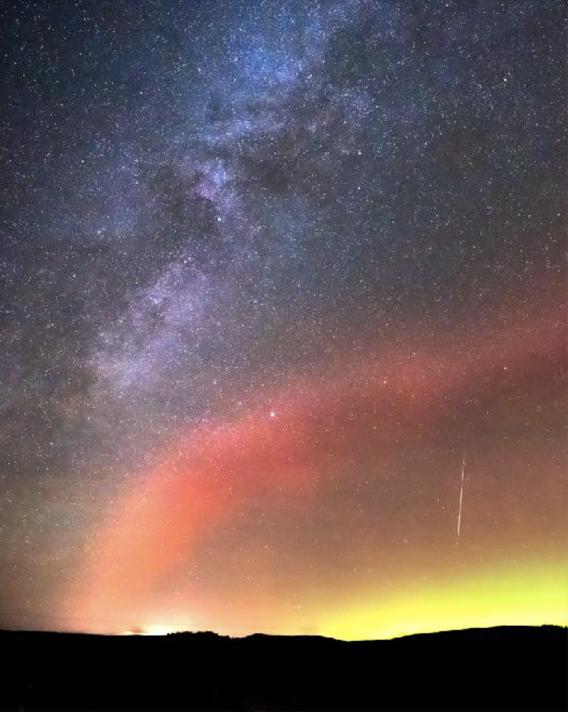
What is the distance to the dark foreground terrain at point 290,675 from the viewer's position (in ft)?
44.0

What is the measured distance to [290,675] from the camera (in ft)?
49.9

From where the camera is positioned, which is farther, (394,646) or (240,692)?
(394,646)

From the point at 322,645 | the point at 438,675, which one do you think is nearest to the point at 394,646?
the point at 322,645

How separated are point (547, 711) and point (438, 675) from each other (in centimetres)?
294

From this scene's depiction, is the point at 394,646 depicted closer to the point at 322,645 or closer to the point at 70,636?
the point at 322,645

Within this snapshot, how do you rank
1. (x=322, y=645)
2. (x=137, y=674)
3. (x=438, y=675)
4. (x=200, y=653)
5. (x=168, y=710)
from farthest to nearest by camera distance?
(x=322, y=645) → (x=200, y=653) → (x=137, y=674) → (x=438, y=675) → (x=168, y=710)

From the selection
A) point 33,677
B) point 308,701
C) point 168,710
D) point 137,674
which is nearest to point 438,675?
point 308,701

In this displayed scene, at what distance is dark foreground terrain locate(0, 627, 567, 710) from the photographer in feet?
44.0

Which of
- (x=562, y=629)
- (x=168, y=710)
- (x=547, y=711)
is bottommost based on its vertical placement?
(x=168, y=710)

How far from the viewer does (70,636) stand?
64.1 ft

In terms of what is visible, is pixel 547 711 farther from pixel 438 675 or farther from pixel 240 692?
pixel 240 692

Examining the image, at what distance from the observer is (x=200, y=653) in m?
16.8

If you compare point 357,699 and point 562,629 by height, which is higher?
point 562,629

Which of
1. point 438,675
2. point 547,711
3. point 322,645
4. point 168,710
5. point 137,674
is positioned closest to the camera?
point 547,711
